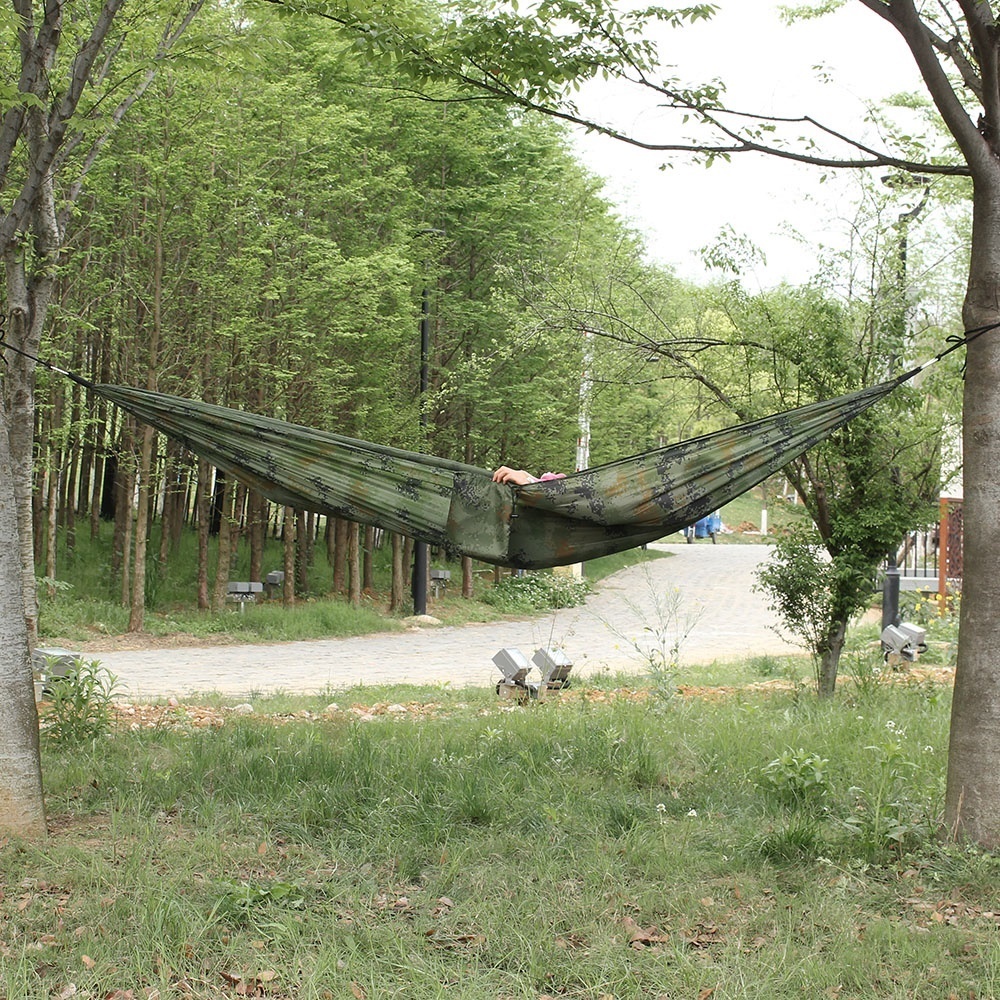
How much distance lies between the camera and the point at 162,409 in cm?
378

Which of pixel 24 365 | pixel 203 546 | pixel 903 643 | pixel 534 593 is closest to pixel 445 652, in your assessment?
pixel 203 546

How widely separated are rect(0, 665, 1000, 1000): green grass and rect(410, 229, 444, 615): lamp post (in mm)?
8231

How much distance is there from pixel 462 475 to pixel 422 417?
31.6 feet

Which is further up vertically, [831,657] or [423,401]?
[423,401]

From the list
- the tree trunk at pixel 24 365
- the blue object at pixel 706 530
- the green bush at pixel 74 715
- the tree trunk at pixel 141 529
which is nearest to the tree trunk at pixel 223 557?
the tree trunk at pixel 141 529

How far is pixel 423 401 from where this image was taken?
12578 mm

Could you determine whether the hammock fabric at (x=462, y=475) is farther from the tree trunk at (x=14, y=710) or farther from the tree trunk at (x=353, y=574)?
the tree trunk at (x=353, y=574)

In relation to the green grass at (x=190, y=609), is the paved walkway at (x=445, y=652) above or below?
below

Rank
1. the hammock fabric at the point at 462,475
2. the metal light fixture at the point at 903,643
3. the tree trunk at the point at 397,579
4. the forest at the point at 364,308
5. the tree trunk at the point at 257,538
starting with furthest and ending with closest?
1. the tree trunk at the point at 397,579
2. the tree trunk at the point at 257,538
3. the metal light fixture at the point at 903,643
4. the forest at the point at 364,308
5. the hammock fabric at the point at 462,475

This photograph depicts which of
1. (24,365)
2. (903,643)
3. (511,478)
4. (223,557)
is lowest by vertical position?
(903,643)

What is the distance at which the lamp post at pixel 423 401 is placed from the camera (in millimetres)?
12602

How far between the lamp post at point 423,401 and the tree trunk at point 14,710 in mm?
9030

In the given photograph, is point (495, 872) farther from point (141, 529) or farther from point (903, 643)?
point (141, 529)

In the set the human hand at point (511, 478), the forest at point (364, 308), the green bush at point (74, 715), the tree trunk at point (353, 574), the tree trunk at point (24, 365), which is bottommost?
the green bush at point (74, 715)
